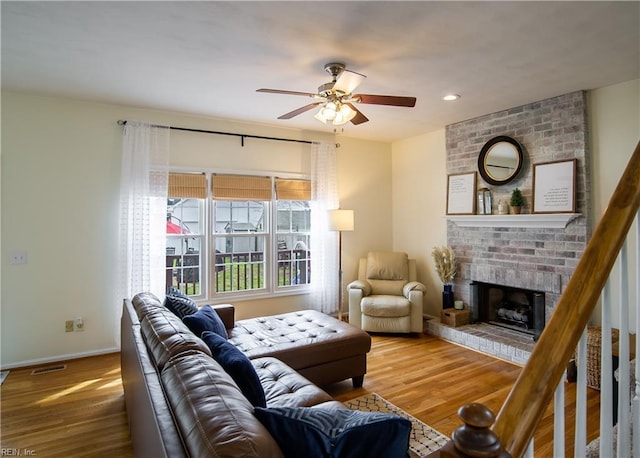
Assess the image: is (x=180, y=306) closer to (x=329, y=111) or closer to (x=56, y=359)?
(x=329, y=111)

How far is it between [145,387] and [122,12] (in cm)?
211

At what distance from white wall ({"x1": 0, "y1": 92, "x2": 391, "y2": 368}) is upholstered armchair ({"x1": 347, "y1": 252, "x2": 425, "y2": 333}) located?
278 cm

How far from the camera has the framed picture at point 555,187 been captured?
11.7 ft

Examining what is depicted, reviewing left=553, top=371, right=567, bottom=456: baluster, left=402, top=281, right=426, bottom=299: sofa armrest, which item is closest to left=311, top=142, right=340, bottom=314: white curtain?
left=402, top=281, right=426, bottom=299: sofa armrest

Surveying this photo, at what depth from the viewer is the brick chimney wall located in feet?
11.6

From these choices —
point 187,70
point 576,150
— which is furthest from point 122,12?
point 576,150

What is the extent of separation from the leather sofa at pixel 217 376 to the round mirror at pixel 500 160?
8.33ft

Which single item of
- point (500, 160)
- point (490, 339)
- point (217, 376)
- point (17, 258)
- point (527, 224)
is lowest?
point (490, 339)

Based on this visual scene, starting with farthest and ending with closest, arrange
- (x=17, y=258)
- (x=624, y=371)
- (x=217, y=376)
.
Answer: (x=17, y=258) < (x=217, y=376) < (x=624, y=371)

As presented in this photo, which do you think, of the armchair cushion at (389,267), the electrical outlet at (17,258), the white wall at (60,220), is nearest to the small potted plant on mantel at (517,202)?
the armchair cushion at (389,267)

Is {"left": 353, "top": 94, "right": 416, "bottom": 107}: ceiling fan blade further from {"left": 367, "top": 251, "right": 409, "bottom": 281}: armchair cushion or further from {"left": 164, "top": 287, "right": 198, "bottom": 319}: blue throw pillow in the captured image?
{"left": 367, "top": 251, "right": 409, "bottom": 281}: armchair cushion

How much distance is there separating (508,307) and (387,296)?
4.79 ft

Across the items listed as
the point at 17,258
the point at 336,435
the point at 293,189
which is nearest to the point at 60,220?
the point at 17,258

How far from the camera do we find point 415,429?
2.50 m
